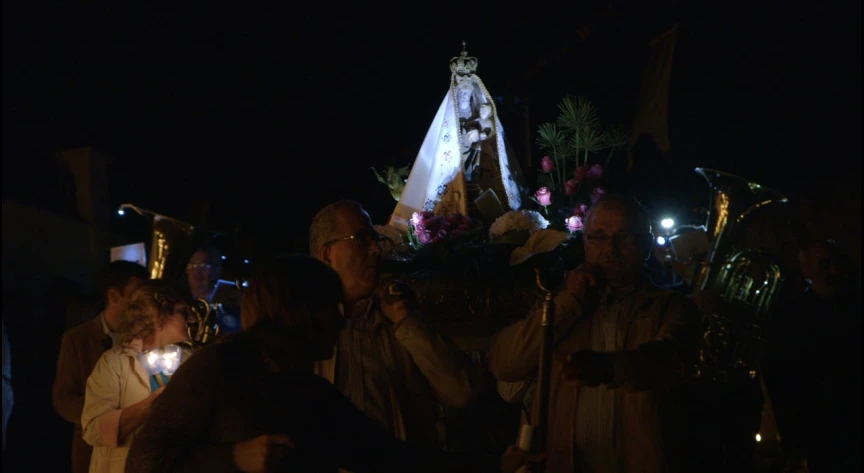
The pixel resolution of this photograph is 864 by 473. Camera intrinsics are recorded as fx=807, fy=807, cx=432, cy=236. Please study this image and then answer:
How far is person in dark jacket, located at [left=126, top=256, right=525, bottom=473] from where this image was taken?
1.81m

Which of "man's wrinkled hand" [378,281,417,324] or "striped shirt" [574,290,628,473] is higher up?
"man's wrinkled hand" [378,281,417,324]

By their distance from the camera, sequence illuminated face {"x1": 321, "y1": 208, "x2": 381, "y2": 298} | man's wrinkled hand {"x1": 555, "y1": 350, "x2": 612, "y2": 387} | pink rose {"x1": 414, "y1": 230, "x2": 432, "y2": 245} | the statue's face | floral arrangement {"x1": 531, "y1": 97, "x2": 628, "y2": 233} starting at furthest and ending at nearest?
the statue's face → floral arrangement {"x1": 531, "y1": 97, "x2": 628, "y2": 233} → pink rose {"x1": 414, "y1": 230, "x2": 432, "y2": 245} → illuminated face {"x1": 321, "y1": 208, "x2": 381, "y2": 298} → man's wrinkled hand {"x1": 555, "y1": 350, "x2": 612, "y2": 387}

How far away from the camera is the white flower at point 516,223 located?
406cm

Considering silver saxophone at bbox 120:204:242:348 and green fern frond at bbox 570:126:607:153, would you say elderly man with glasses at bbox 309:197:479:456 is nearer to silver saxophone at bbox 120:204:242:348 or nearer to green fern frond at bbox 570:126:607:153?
green fern frond at bbox 570:126:607:153

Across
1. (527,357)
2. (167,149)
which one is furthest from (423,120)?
(527,357)

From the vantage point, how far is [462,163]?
182 inches

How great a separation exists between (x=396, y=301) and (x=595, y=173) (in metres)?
2.02

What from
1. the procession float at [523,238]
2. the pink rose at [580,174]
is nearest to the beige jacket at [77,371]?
the procession float at [523,238]

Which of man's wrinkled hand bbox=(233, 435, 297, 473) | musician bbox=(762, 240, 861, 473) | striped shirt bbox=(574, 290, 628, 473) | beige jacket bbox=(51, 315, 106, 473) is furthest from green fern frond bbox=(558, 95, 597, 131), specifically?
man's wrinkled hand bbox=(233, 435, 297, 473)

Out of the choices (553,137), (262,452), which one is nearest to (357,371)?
(262,452)

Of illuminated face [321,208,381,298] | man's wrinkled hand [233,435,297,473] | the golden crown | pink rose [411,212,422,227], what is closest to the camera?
man's wrinkled hand [233,435,297,473]

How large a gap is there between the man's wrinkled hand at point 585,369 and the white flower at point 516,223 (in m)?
1.41

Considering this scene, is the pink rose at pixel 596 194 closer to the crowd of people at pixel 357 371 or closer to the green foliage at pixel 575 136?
the green foliage at pixel 575 136

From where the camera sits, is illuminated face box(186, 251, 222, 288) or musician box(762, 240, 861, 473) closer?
musician box(762, 240, 861, 473)
